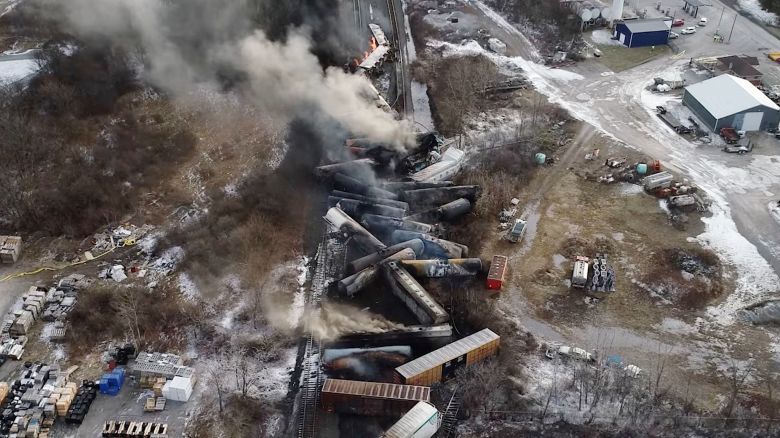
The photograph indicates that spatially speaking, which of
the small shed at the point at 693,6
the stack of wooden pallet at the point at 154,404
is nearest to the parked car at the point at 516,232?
the stack of wooden pallet at the point at 154,404

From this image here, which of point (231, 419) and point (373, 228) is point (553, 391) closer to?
point (231, 419)

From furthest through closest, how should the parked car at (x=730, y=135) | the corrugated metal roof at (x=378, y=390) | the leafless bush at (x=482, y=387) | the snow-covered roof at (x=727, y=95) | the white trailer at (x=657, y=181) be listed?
the snow-covered roof at (x=727, y=95), the parked car at (x=730, y=135), the white trailer at (x=657, y=181), the leafless bush at (x=482, y=387), the corrugated metal roof at (x=378, y=390)

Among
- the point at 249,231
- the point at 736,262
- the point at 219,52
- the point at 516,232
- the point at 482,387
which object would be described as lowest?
the point at 736,262

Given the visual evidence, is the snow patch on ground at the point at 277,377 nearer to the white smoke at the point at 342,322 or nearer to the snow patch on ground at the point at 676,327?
the white smoke at the point at 342,322

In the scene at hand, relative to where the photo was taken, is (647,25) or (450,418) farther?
(647,25)

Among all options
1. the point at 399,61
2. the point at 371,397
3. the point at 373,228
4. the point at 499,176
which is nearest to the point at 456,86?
the point at 399,61
